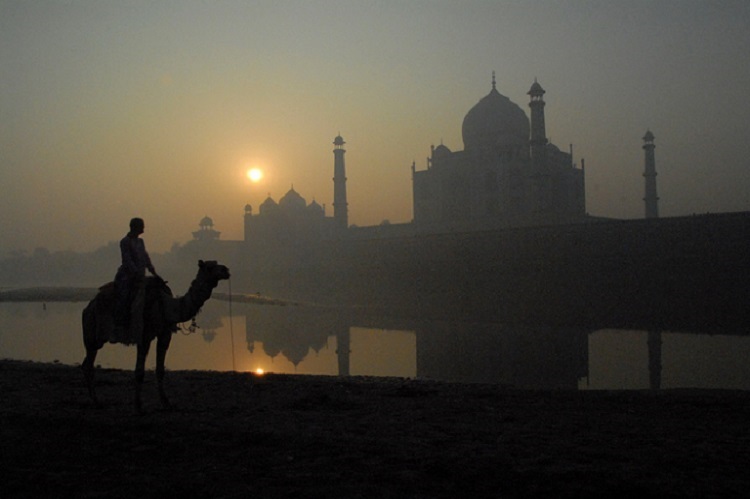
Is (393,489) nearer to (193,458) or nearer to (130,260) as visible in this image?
(193,458)

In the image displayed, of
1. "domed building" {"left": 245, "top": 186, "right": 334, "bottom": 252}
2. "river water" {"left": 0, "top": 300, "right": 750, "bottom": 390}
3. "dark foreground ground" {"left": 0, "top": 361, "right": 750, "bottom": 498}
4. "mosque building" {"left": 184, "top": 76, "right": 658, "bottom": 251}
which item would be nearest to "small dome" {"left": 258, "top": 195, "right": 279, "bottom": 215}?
"domed building" {"left": 245, "top": 186, "right": 334, "bottom": 252}

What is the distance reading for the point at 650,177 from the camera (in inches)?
1889

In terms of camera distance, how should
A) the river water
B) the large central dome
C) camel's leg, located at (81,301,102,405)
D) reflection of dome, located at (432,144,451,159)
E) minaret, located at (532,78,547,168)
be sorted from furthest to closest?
reflection of dome, located at (432,144,451,159), the large central dome, minaret, located at (532,78,547,168), the river water, camel's leg, located at (81,301,102,405)

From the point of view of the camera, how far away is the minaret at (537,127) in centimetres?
4150

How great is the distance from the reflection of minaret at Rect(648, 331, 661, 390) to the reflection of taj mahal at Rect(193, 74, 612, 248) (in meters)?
21.8

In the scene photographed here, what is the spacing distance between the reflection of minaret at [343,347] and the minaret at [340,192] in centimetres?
3212

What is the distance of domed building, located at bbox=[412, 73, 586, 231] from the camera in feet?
137

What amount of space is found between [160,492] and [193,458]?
0.73 metres

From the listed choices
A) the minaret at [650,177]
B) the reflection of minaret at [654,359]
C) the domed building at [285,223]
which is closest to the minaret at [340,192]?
the domed building at [285,223]

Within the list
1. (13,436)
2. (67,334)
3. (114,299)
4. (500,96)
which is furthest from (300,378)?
(500,96)

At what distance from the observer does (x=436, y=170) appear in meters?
50.6

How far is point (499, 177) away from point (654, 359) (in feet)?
98.6

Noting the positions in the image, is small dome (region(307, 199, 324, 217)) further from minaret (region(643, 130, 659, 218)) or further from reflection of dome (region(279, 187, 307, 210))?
minaret (region(643, 130, 659, 218))

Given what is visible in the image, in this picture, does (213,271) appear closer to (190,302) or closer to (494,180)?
(190,302)
